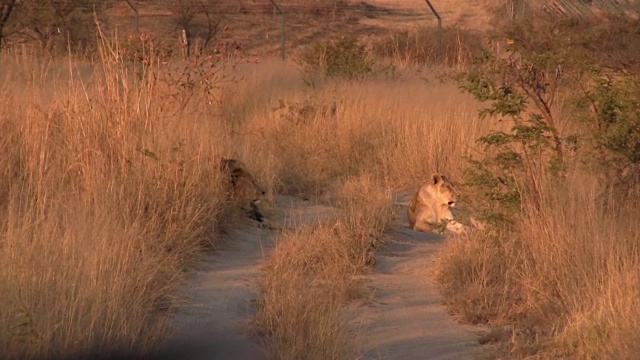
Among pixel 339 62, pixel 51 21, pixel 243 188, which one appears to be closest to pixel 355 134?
pixel 243 188

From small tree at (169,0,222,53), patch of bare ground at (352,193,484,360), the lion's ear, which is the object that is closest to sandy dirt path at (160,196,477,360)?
patch of bare ground at (352,193,484,360)

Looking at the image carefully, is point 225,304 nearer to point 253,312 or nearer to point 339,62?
point 253,312

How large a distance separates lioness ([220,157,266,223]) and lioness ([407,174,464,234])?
1388 mm

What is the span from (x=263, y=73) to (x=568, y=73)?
9.05m

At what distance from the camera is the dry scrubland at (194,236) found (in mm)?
5215

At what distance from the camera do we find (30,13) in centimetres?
1866

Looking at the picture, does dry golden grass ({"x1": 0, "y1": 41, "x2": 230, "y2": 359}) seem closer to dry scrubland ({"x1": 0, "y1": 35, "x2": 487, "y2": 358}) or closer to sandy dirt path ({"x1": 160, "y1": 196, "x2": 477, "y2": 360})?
dry scrubland ({"x1": 0, "y1": 35, "x2": 487, "y2": 358})

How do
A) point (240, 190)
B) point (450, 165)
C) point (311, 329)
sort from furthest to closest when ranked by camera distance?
point (450, 165) < point (240, 190) < point (311, 329)

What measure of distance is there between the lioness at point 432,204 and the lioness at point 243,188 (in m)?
1.39

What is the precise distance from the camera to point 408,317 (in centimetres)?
635


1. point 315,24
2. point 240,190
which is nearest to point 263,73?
point 240,190

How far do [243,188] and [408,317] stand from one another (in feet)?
9.36

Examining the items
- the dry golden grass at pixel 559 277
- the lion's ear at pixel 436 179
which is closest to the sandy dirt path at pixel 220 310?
the dry golden grass at pixel 559 277

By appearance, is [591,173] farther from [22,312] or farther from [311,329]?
[22,312]
